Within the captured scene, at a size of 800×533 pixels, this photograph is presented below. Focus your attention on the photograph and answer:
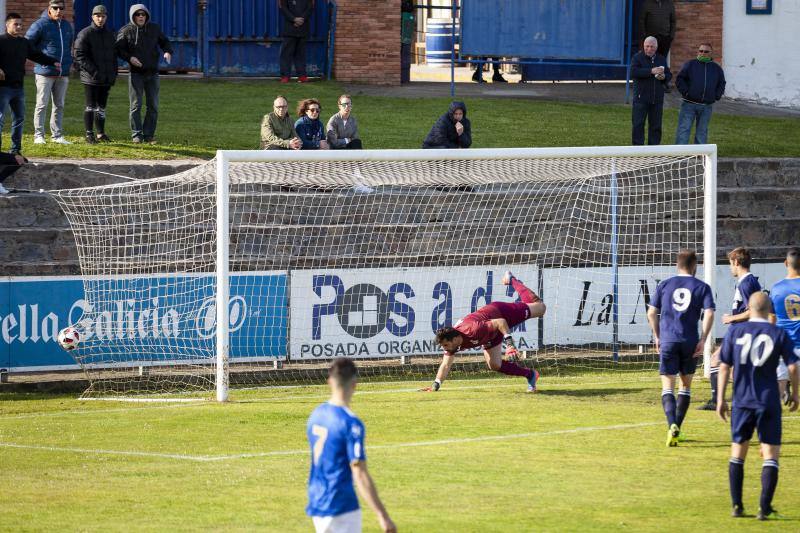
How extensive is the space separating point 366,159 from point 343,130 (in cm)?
414

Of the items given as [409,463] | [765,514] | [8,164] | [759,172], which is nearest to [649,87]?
[759,172]

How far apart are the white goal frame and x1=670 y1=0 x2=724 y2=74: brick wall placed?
1322 cm

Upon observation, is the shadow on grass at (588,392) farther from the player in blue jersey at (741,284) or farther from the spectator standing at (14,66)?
the spectator standing at (14,66)

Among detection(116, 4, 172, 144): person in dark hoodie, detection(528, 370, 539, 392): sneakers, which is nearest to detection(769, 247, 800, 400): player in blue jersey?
detection(528, 370, 539, 392): sneakers

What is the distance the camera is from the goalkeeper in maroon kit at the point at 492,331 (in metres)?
14.1

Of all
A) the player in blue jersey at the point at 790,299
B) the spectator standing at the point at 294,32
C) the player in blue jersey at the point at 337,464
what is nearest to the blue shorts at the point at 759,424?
the player in blue jersey at the point at 790,299

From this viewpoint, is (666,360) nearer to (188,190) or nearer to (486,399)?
(486,399)

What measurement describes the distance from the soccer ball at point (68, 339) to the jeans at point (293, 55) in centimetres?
1317

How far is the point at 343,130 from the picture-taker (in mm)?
18844

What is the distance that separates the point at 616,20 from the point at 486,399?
1351 centimetres

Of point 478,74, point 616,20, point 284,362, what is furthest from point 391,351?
point 478,74

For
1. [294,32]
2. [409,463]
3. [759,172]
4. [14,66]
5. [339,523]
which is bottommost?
[409,463]

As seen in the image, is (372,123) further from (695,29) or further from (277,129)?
(695,29)

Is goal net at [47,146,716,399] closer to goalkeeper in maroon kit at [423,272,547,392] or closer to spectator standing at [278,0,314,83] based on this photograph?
goalkeeper in maroon kit at [423,272,547,392]
